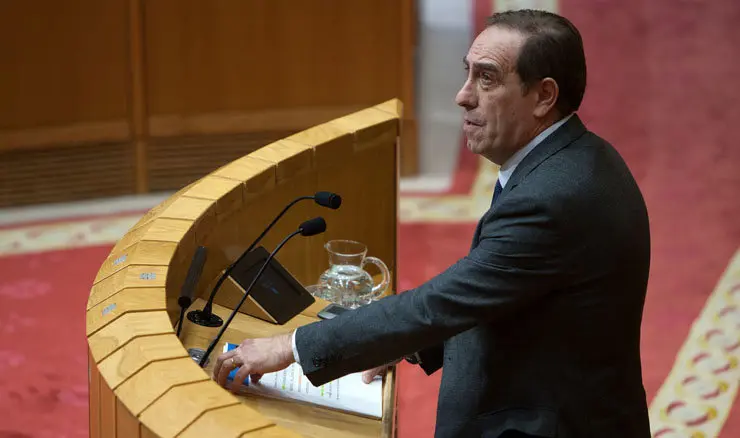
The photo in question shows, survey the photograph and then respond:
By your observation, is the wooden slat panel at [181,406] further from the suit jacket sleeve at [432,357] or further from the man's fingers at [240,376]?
the suit jacket sleeve at [432,357]

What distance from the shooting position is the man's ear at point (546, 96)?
148 cm

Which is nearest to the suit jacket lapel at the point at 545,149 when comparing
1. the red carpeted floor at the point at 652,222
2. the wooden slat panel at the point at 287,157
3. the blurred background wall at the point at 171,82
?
the wooden slat panel at the point at 287,157

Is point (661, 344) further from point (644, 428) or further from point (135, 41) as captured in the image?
point (135, 41)

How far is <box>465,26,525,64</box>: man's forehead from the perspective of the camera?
4.84ft

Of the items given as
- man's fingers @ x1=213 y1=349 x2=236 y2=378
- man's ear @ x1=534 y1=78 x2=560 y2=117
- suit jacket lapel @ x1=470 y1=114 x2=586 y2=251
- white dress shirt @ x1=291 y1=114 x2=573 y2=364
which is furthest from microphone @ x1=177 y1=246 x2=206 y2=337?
man's ear @ x1=534 y1=78 x2=560 y2=117

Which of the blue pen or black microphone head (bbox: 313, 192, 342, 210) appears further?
black microphone head (bbox: 313, 192, 342, 210)

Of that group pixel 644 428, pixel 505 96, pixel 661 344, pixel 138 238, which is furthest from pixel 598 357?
pixel 661 344

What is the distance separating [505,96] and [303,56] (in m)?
3.04

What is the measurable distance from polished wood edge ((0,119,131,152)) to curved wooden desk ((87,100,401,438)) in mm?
1989

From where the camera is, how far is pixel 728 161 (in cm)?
454

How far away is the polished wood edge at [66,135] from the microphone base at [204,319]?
249 cm

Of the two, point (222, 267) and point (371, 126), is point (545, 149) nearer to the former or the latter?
point (222, 267)

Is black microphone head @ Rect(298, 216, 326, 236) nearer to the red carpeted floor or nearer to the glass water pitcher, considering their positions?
the glass water pitcher

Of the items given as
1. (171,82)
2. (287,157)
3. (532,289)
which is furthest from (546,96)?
(171,82)
